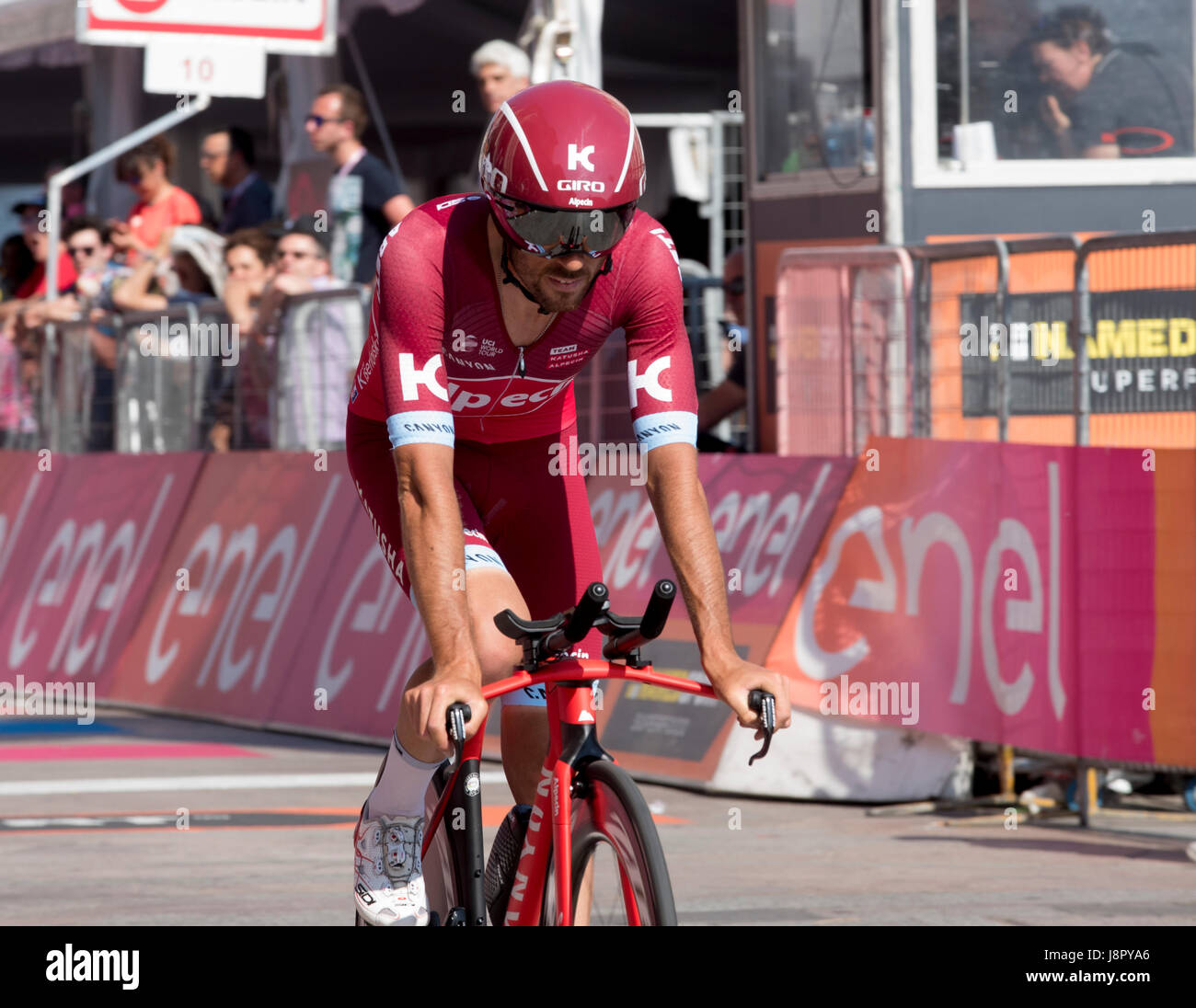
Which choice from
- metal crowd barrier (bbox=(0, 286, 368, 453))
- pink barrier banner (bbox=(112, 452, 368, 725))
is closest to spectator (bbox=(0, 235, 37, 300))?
metal crowd barrier (bbox=(0, 286, 368, 453))

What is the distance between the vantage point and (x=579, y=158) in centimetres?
416

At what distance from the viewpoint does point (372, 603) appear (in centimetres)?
1122

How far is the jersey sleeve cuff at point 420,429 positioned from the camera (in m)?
4.36

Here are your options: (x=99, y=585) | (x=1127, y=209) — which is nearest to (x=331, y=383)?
(x=99, y=585)

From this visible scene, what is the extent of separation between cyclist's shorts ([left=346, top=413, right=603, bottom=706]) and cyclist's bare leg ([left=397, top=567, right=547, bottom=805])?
11cm

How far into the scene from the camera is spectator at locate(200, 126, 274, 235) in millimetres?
14656

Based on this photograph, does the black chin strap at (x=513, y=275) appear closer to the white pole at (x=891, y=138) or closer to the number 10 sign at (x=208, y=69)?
the white pole at (x=891, y=138)

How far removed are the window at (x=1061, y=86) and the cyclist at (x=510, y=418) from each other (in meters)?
6.58

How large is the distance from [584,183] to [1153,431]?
4999 millimetres

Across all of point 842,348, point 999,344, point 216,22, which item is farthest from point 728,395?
point 216,22

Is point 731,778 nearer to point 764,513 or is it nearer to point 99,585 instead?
point 764,513

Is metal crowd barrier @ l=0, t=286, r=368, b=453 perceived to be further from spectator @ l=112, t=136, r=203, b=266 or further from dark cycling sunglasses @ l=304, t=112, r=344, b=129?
dark cycling sunglasses @ l=304, t=112, r=344, b=129

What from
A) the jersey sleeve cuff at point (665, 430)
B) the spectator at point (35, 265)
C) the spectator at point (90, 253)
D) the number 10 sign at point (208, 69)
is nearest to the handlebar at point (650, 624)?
the jersey sleeve cuff at point (665, 430)

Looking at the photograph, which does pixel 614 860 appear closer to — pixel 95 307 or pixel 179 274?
pixel 179 274
